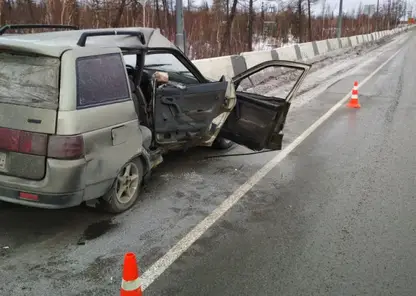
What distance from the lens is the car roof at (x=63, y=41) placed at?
12.0 ft

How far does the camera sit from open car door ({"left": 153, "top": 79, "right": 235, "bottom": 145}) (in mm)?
4926

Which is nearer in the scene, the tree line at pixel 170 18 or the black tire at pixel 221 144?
the black tire at pixel 221 144

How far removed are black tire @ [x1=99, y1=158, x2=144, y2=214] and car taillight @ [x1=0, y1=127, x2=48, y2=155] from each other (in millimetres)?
814

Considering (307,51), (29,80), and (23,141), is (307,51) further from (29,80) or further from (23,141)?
(23,141)

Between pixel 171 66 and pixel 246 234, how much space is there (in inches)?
102

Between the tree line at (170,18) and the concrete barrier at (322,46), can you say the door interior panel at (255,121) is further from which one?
the concrete barrier at (322,46)

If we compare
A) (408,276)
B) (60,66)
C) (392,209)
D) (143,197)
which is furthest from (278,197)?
(60,66)

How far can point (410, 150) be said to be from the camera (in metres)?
6.82

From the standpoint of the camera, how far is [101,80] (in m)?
3.99

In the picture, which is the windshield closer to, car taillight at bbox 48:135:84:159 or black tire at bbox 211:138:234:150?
car taillight at bbox 48:135:84:159

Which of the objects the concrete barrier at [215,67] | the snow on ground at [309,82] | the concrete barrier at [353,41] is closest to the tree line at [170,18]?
the concrete barrier at [215,67]

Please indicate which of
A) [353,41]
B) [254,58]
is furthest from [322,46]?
[353,41]

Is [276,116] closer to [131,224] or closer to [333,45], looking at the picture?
[131,224]

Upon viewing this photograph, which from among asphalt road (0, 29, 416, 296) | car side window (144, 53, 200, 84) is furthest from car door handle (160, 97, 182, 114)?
asphalt road (0, 29, 416, 296)
